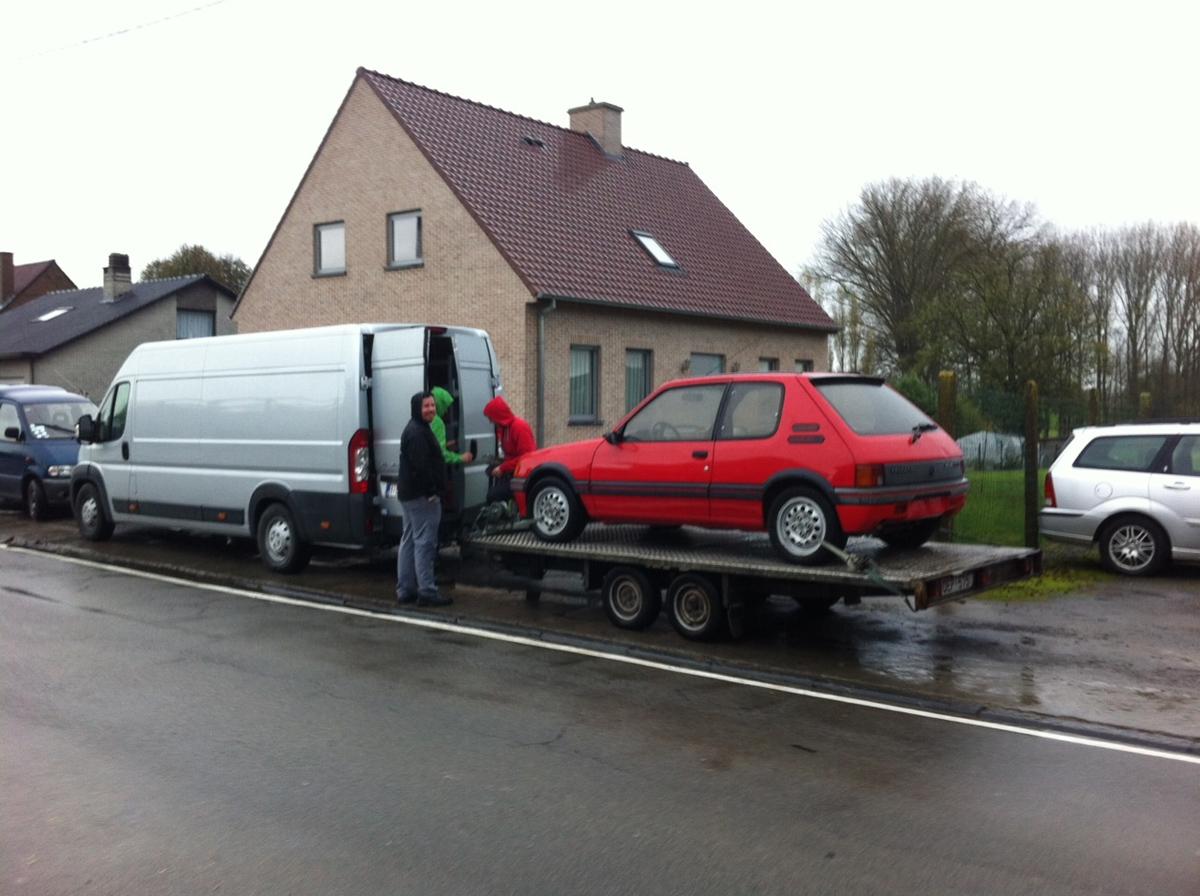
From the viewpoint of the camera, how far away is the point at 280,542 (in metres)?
12.7

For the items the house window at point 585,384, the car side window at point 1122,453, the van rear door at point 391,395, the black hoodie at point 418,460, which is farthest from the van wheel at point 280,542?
the house window at point 585,384

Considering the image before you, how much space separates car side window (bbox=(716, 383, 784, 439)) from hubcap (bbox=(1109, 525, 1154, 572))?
219 inches

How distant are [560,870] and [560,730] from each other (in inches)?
81.1

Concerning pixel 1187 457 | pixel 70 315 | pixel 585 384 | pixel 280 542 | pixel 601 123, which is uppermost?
pixel 601 123

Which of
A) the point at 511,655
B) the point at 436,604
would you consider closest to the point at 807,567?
the point at 511,655

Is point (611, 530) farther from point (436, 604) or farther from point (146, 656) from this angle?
point (146, 656)

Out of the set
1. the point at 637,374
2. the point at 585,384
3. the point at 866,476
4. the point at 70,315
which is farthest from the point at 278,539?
the point at 70,315

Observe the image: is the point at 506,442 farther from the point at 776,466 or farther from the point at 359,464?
the point at 776,466

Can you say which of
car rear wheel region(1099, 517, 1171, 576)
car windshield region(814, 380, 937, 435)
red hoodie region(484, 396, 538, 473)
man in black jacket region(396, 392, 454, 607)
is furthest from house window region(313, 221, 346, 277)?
car windshield region(814, 380, 937, 435)

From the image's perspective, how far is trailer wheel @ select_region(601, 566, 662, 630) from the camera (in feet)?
31.6

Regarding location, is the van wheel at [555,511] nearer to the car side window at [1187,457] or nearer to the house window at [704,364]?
the car side window at [1187,457]

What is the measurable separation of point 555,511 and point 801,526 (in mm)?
2547

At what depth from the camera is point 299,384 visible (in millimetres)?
12312

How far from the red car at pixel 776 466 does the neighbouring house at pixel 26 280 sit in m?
48.5
